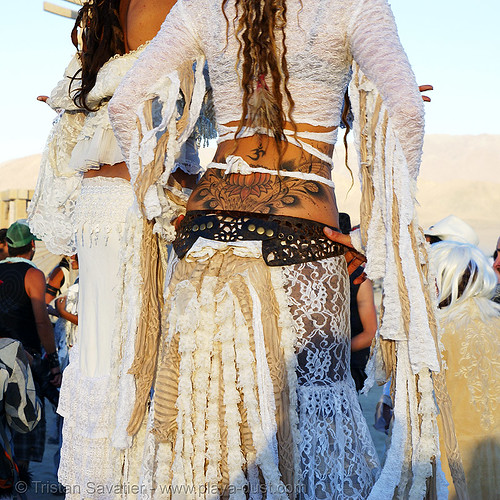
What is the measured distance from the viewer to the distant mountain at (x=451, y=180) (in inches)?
1585

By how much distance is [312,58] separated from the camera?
2354mm

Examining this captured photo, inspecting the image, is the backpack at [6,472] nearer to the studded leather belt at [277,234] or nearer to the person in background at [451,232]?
the studded leather belt at [277,234]

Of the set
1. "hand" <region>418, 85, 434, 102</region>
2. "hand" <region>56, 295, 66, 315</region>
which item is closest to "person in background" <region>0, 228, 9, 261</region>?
"hand" <region>56, 295, 66, 315</region>

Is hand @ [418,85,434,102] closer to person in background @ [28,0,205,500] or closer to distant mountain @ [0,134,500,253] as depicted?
person in background @ [28,0,205,500]

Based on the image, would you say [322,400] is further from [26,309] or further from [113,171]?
[26,309]

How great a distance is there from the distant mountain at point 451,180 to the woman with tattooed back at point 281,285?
24.7 metres

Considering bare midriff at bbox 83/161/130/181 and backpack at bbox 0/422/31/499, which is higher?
bare midriff at bbox 83/161/130/181

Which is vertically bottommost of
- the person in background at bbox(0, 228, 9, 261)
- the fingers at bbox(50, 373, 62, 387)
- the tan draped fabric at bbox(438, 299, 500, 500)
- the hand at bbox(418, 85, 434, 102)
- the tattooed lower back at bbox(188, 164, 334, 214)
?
the tan draped fabric at bbox(438, 299, 500, 500)

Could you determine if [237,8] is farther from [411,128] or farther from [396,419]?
[396,419]

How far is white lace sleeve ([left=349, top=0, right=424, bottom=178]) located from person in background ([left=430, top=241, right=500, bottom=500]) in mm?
2003

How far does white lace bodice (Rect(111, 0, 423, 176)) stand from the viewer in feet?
7.27

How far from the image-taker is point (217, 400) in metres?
2.35

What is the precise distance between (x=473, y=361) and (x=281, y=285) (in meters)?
2.04

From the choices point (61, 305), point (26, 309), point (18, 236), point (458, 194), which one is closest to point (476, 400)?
point (61, 305)
